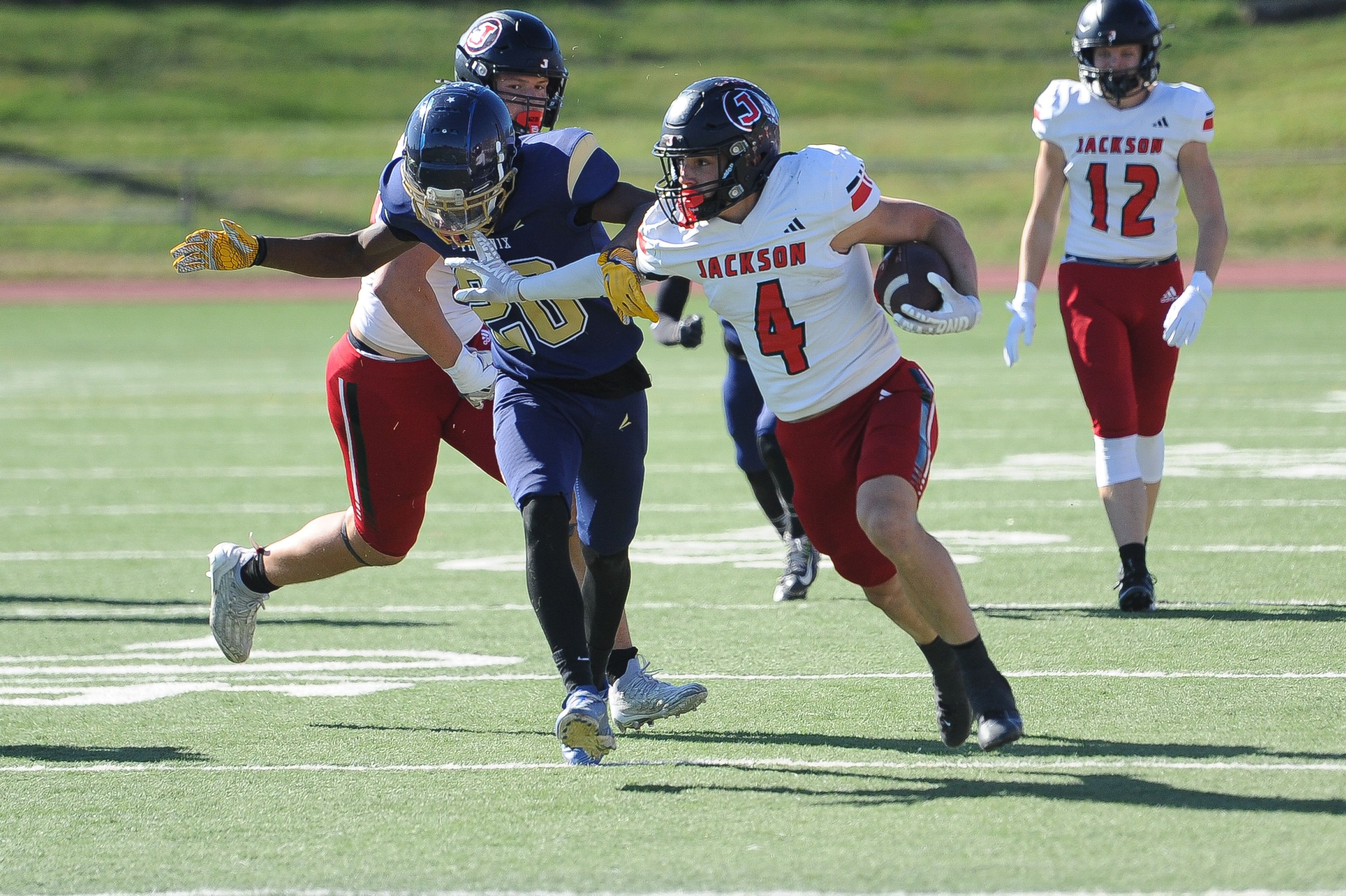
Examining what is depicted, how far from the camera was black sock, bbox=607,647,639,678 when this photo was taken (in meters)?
4.87

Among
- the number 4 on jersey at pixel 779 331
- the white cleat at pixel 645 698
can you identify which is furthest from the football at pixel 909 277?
the white cleat at pixel 645 698

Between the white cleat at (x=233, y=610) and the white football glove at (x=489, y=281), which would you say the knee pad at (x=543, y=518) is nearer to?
the white football glove at (x=489, y=281)

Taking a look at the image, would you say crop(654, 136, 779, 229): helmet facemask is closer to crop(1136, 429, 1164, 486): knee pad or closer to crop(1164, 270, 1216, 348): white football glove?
crop(1164, 270, 1216, 348): white football glove

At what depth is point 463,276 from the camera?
15.0ft

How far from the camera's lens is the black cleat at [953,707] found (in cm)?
421

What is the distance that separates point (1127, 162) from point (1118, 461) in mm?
1057

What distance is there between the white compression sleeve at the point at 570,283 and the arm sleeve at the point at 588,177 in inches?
7.6

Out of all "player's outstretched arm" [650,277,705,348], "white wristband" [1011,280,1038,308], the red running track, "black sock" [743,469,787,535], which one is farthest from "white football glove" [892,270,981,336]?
the red running track

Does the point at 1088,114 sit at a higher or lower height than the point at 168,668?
higher

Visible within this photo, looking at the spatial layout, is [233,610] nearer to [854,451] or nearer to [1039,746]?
[854,451]

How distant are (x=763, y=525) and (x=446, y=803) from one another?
4348 mm

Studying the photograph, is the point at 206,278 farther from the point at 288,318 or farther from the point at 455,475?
the point at 455,475

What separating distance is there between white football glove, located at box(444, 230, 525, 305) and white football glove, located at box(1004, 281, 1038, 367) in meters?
1.64

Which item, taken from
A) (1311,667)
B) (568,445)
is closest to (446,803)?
(568,445)
